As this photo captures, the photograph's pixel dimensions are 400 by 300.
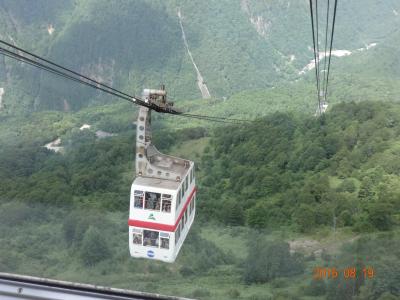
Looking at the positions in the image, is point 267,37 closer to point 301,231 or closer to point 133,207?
point 301,231

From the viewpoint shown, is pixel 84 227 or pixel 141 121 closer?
pixel 141 121

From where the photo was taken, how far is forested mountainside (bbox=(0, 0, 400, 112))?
7488 cm

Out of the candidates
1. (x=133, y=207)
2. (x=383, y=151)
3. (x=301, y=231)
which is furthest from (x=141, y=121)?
(x=383, y=151)

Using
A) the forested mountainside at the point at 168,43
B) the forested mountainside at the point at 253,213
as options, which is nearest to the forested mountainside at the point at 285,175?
the forested mountainside at the point at 253,213

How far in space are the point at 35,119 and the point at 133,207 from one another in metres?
49.9

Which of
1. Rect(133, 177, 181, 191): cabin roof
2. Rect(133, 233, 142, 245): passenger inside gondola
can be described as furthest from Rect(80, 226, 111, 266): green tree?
Rect(133, 177, 181, 191): cabin roof

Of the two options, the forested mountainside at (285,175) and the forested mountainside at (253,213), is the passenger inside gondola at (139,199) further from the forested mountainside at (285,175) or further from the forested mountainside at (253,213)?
the forested mountainside at (285,175)

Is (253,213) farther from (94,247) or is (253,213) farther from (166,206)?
(166,206)

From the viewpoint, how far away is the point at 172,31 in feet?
280

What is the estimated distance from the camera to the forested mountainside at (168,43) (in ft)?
246

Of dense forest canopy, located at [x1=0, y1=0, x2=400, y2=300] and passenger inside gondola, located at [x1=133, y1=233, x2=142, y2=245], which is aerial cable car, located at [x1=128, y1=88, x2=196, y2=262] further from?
dense forest canopy, located at [x1=0, y1=0, x2=400, y2=300]
